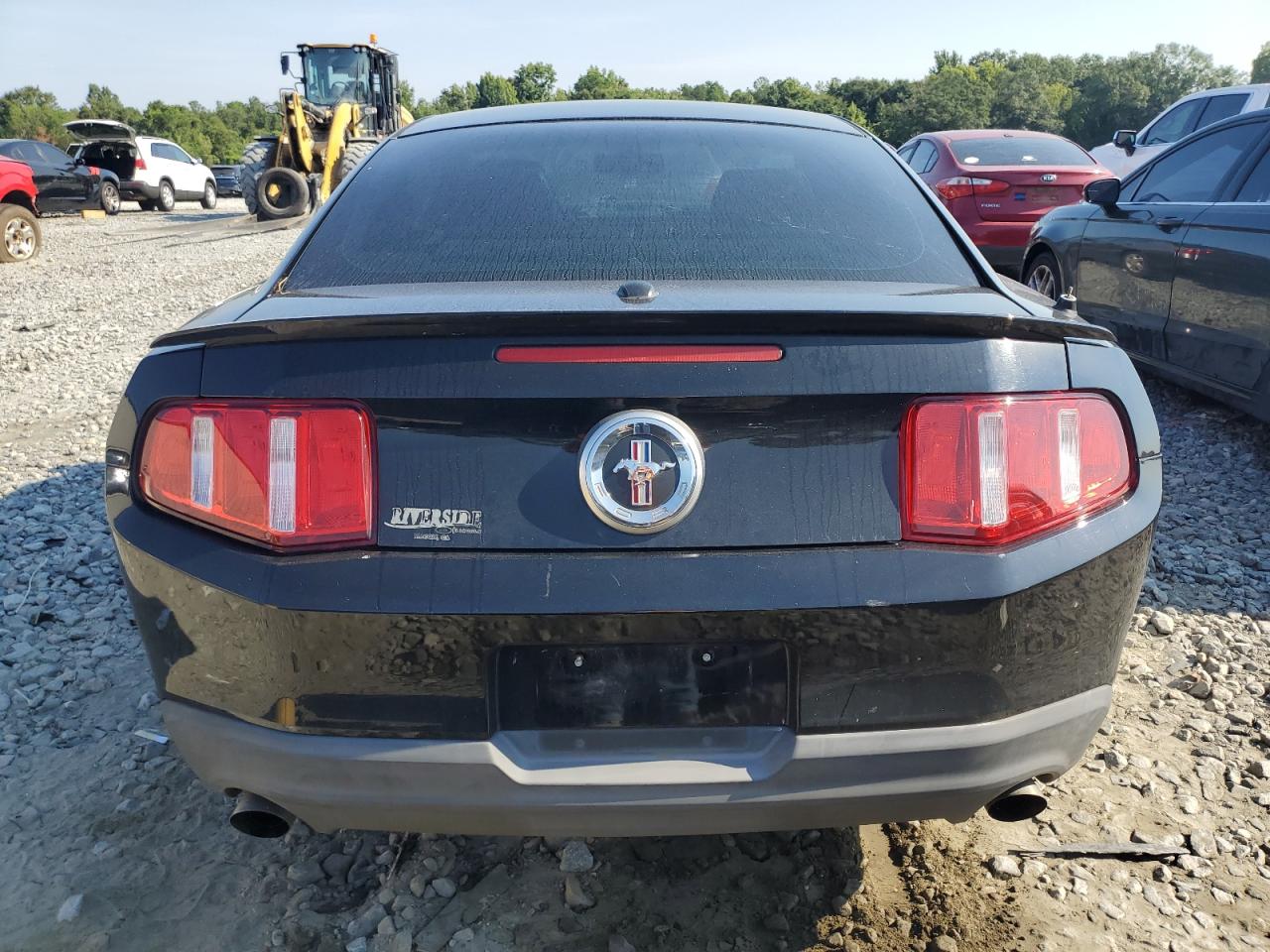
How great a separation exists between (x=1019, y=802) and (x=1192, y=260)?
4.06 metres

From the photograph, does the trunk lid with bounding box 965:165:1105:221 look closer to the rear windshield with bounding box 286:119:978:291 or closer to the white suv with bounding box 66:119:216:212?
the rear windshield with bounding box 286:119:978:291

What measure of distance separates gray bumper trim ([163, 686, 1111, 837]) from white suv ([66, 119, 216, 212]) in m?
26.8

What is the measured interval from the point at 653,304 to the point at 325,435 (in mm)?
590

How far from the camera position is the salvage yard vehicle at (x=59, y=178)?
62.7 feet

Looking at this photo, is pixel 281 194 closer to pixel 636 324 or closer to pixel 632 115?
pixel 632 115

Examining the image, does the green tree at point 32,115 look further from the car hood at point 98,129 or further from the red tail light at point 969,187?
the red tail light at point 969,187

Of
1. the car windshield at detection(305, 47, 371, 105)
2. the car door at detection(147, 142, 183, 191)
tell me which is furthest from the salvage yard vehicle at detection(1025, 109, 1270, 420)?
the car door at detection(147, 142, 183, 191)

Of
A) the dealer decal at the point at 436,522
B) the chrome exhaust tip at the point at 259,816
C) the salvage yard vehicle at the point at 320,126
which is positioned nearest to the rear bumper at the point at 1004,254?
the dealer decal at the point at 436,522

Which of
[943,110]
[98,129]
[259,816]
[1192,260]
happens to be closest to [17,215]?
[1192,260]

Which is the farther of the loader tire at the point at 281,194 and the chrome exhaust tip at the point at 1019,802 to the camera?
the loader tire at the point at 281,194

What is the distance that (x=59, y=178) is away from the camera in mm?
20000

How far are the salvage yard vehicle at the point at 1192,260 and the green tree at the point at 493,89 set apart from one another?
98.7m

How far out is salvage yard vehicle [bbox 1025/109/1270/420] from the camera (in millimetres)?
4355

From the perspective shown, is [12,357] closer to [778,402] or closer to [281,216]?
[778,402]
